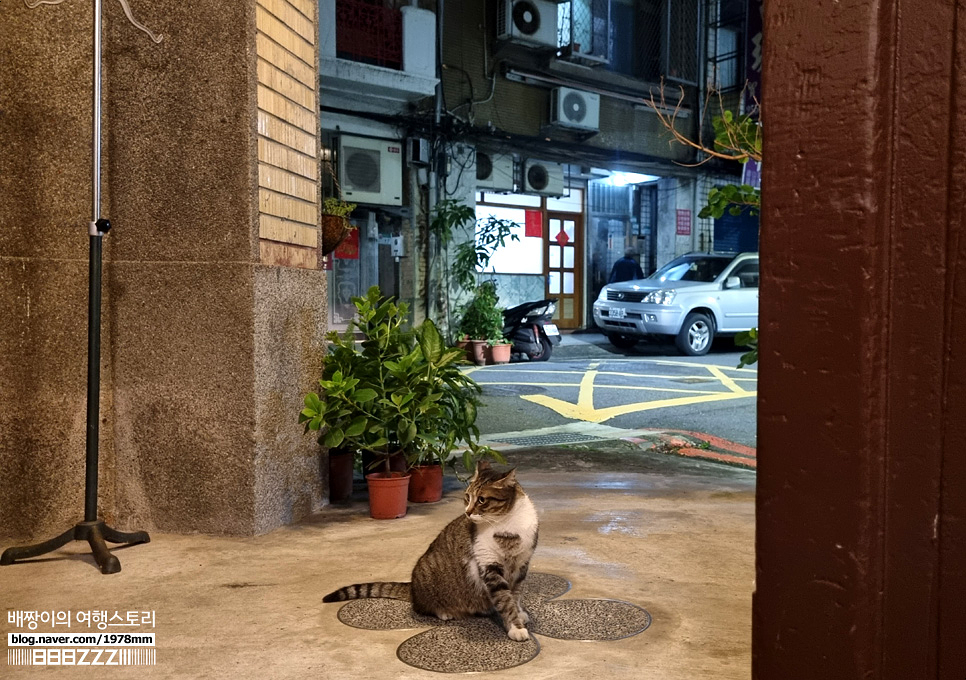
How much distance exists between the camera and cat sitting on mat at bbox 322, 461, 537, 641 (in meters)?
2.85

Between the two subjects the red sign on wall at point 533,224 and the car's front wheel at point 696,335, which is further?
the red sign on wall at point 533,224

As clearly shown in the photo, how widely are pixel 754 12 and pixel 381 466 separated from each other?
12.3 m

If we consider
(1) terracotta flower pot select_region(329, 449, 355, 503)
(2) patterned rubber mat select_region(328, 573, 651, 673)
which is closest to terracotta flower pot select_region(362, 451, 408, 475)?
(1) terracotta flower pot select_region(329, 449, 355, 503)

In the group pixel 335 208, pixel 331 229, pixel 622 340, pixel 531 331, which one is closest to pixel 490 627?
pixel 331 229

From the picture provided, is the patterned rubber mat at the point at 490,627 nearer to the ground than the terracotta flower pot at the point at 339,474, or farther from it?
nearer to the ground

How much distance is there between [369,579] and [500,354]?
1006cm

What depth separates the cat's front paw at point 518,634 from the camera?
8.97 feet

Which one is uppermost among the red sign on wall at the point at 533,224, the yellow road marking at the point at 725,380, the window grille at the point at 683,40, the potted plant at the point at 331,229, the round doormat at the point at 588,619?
the window grille at the point at 683,40

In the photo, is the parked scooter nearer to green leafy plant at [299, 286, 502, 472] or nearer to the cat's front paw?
green leafy plant at [299, 286, 502, 472]

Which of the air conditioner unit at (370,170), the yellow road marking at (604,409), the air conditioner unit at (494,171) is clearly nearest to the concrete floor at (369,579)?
the yellow road marking at (604,409)

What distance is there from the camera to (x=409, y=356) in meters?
4.46

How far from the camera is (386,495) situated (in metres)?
4.35

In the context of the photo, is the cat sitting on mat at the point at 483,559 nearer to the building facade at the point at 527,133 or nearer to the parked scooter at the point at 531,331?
the building facade at the point at 527,133

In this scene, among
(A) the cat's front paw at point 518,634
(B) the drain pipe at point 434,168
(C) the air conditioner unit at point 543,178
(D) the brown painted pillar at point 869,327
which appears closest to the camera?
(D) the brown painted pillar at point 869,327
